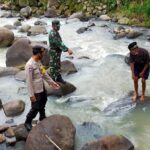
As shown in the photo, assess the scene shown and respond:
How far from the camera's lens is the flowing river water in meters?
8.80

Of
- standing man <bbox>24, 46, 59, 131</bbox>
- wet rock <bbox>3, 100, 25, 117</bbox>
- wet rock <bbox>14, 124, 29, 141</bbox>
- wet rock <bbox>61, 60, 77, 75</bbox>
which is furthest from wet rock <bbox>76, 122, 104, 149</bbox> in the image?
wet rock <bbox>61, 60, 77, 75</bbox>

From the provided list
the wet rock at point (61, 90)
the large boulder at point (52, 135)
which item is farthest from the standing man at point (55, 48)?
the large boulder at point (52, 135)

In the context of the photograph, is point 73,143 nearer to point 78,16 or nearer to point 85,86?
point 85,86

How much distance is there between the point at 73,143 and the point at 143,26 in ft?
36.8

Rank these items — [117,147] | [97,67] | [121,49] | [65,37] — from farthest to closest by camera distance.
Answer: [65,37]
[121,49]
[97,67]
[117,147]

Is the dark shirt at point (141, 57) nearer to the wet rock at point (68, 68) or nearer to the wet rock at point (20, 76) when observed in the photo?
the wet rock at point (68, 68)

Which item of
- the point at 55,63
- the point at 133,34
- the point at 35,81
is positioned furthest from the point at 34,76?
the point at 133,34

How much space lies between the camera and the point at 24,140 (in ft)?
26.3

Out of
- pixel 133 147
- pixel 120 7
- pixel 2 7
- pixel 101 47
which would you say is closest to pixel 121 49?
pixel 101 47

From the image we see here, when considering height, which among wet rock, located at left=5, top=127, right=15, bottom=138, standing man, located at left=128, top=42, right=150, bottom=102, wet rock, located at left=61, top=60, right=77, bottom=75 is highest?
standing man, located at left=128, top=42, right=150, bottom=102

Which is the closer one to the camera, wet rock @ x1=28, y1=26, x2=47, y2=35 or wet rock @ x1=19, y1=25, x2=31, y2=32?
wet rock @ x1=28, y1=26, x2=47, y2=35

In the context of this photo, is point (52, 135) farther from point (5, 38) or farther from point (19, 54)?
point (5, 38)

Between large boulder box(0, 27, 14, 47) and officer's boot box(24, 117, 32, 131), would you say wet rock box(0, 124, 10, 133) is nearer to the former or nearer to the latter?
officer's boot box(24, 117, 32, 131)

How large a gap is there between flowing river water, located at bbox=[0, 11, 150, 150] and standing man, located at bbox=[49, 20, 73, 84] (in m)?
0.77
